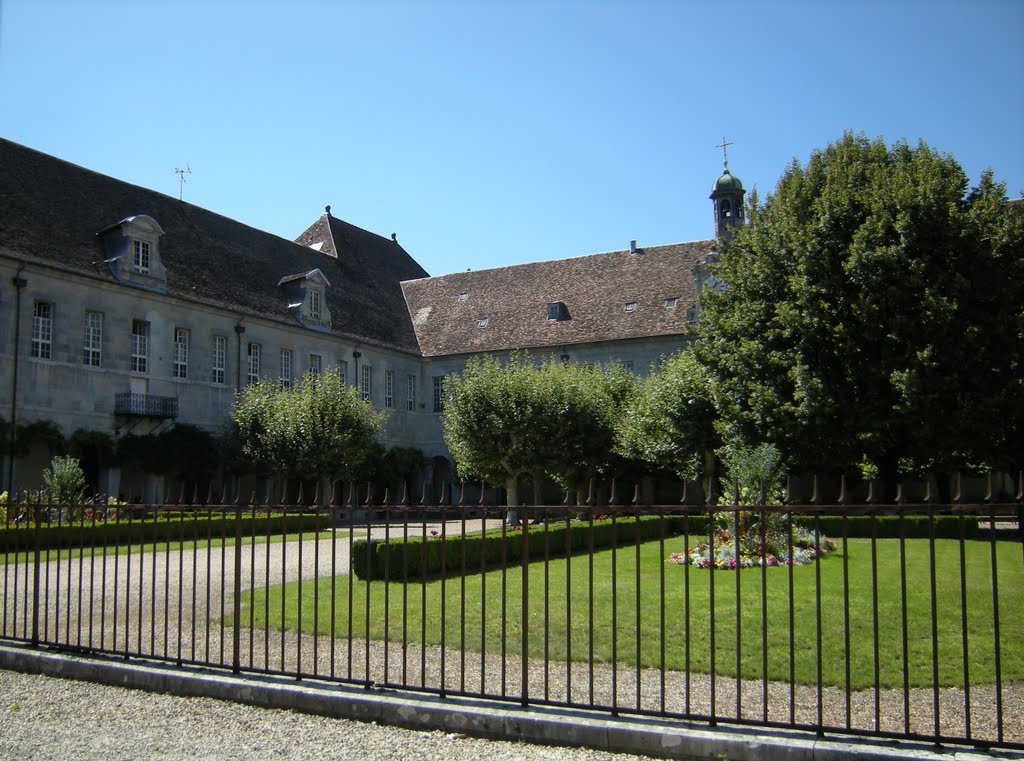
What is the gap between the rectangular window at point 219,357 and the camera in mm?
31875

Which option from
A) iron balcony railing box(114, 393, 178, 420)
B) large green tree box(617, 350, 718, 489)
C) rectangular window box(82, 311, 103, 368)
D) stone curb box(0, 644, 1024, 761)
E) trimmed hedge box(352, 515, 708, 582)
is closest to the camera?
stone curb box(0, 644, 1024, 761)

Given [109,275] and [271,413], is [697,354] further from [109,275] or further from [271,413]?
[109,275]

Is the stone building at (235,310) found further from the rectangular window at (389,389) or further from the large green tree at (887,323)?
the large green tree at (887,323)

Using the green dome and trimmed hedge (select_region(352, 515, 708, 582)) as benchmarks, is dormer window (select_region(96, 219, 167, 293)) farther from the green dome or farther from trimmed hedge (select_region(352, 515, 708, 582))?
the green dome

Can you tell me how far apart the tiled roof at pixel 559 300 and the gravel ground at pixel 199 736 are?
30.6m

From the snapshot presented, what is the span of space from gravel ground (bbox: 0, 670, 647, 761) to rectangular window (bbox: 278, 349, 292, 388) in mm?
28064

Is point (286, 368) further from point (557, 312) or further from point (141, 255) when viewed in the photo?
point (557, 312)

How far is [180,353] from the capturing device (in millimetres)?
30641

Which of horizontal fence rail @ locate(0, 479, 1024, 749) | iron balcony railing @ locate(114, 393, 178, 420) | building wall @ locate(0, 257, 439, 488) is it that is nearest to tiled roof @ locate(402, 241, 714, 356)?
building wall @ locate(0, 257, 439, 488)

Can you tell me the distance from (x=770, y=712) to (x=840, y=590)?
5.61 metres

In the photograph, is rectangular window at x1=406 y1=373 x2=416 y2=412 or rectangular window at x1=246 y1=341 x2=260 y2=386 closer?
rectangular window at x1=246 y1=341 x2=260 y2=386

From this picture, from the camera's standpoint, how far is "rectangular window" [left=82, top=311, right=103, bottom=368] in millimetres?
27562

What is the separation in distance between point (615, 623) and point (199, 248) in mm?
30658

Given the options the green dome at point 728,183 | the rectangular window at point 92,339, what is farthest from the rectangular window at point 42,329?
the green dome at point 728,183
